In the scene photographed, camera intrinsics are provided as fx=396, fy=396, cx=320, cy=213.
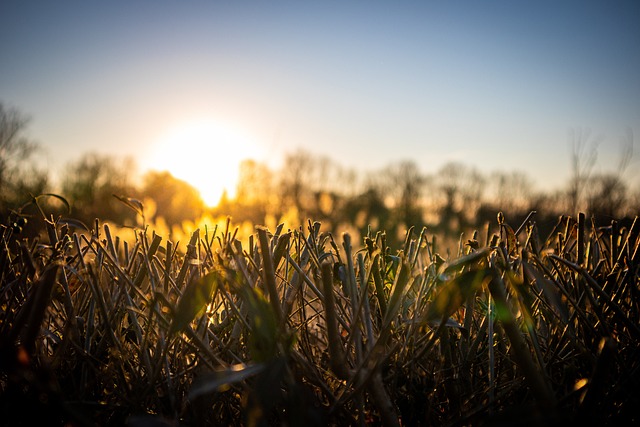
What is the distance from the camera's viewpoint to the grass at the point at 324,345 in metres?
0.60

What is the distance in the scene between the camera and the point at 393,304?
0.78 m

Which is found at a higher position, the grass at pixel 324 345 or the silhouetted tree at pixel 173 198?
the silhouetted tree at pixel 173 198

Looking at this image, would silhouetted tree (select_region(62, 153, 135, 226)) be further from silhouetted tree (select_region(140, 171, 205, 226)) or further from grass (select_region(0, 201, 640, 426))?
grass (select_region(0, 201, 640, 426))

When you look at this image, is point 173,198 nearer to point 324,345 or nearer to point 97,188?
point 97,188

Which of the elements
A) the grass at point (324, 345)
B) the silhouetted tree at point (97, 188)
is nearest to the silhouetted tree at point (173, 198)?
the silhouetted tree at point (97, 188)

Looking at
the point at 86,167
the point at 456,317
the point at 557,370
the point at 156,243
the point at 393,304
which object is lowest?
the point at 557,370

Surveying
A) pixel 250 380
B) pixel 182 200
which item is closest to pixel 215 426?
pixel 250 380

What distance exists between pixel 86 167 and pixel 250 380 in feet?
117

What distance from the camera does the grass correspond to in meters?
0.60

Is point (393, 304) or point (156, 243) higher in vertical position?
point (156, 243)

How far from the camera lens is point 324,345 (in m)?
1.08

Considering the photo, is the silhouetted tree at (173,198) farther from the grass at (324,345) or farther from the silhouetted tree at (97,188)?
the grass at (324,345)

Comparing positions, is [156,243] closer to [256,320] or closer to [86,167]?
[256,320]

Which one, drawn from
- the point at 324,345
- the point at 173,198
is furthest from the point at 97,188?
the point at 324,345
